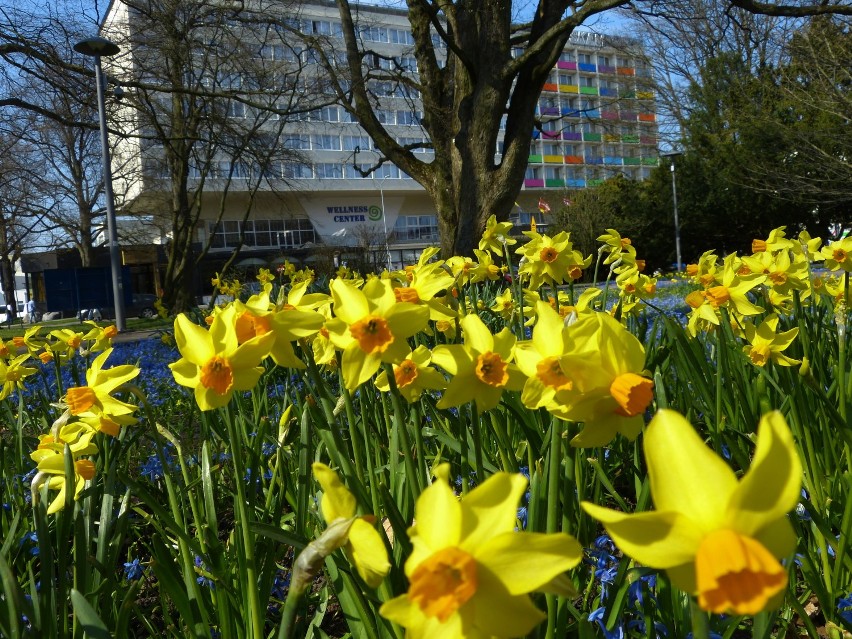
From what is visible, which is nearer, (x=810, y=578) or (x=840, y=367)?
(x=810, y=578)

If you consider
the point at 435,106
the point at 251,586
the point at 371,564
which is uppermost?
the point at 435,106

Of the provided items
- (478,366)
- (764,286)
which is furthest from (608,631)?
(764,286)

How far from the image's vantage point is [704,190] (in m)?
23.2

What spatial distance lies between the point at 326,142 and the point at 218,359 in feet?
142

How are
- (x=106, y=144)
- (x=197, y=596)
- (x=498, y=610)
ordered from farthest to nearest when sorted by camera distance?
(x=106, y=144)
(x=197, y=596)
(x=498, y=610)

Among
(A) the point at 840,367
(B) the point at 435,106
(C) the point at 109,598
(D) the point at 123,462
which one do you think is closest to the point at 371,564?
(C) the point at 109,598

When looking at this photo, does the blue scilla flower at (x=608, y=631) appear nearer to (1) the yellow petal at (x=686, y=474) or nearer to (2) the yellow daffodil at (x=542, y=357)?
(2) the yellow daffodil at (x=542, y=357)

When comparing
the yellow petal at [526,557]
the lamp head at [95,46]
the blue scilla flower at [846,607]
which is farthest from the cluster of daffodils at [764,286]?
the lamp head at [95,46]

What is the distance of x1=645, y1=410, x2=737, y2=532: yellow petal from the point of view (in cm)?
50

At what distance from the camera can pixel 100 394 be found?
1266mm

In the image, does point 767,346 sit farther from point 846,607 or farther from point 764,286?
point 846,607

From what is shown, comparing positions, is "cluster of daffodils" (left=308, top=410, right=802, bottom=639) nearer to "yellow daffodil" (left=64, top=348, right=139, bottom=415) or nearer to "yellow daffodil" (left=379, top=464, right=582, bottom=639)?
"yellow daffodil" (left=379, top=464, right=582, bottom=639)

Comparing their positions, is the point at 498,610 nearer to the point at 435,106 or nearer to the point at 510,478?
the point at 510,478

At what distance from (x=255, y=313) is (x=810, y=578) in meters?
1.04
